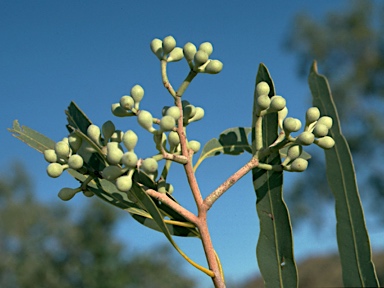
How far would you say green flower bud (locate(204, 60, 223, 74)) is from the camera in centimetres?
105

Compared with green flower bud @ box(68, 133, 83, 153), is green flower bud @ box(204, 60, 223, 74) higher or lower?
higher

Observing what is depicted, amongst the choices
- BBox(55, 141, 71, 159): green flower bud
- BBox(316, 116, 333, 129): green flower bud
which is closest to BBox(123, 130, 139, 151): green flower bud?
BBox(55, 141, 71, 159): green flower bud

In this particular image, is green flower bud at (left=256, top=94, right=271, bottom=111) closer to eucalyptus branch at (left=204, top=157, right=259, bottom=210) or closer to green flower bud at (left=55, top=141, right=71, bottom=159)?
eucalyptus branch at (left=204, top=157, right=259, bottom=210)

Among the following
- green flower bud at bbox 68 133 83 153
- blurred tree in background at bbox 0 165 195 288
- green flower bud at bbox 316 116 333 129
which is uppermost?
blurred tree in background at bbox 0 165 195 288

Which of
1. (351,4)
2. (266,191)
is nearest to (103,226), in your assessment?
(351,4)

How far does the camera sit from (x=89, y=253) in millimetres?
17625

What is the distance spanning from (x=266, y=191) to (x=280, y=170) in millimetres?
88

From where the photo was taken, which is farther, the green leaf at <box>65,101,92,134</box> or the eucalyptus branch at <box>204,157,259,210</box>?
the green leaf at <box>65,101,92,134</box>

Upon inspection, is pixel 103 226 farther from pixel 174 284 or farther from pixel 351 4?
pixel 351 4

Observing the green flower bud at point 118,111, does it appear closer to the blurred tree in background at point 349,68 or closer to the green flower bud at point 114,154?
the green flower bud at point 114,154

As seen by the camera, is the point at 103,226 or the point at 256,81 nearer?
the point at 256,81

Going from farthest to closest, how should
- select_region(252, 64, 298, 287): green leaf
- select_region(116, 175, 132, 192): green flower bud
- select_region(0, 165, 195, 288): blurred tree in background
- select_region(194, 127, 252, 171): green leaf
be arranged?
select_region(0, 165, 195, 288): blurred tree in background < select_region(194, 127, 252, 171): green leaf < select_region(252, 64, 298, 287): green leaf < select_region(116, 175, 132, 192): green flower bud

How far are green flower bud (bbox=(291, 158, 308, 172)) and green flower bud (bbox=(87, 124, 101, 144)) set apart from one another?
0.35 m

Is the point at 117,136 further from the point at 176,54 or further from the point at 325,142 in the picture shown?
the point at 325,142
